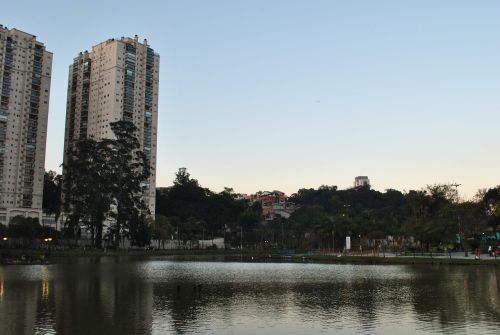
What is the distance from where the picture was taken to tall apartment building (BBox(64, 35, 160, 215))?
6348 inches

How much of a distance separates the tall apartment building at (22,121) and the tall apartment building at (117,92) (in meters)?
14.3

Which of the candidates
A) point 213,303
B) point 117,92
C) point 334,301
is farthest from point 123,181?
point 334,301

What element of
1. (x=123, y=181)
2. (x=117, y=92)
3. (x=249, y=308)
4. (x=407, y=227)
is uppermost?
(x=117, y=92)

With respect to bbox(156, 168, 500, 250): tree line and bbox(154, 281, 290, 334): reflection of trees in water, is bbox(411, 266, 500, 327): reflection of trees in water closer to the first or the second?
bbox(154, 281, 290, 334): reflection of trees in water

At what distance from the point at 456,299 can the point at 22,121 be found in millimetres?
140886

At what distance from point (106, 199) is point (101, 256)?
1714cm

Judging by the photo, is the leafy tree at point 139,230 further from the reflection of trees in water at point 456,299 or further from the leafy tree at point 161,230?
the reflection of trees in water at point 456,299

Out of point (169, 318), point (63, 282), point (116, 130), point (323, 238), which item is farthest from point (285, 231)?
point (169, 318)

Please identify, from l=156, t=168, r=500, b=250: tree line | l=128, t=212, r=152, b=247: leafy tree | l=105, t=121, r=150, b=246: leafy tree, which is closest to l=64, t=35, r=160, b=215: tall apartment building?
l=128, t=212, r=152, b=247: leafy tree

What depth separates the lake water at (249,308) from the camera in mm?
20391

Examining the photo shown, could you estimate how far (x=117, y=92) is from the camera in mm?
159875

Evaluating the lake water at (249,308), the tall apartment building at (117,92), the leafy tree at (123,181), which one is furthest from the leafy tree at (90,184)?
the lake water at (249,308)

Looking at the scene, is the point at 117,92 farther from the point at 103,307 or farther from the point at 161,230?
the point at 103,307

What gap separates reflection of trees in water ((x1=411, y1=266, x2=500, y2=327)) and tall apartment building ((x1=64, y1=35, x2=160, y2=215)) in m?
134
